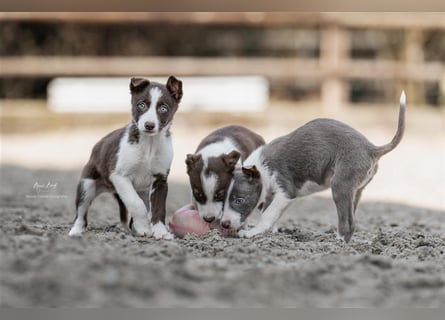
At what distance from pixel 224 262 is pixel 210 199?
772 mm

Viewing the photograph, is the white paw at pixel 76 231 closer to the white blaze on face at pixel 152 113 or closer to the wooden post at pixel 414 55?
the white blaze on face at pixel 152 113

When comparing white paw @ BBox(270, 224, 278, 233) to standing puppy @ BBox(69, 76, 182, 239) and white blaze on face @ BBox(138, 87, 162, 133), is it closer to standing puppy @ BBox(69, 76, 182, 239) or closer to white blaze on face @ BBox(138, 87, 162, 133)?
standing puppy @ BBox(69, 76, 182, 239)

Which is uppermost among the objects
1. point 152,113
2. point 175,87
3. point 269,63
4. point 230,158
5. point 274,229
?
point 269,63

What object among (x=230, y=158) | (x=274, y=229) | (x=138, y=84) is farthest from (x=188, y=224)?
(x=138, y=84)

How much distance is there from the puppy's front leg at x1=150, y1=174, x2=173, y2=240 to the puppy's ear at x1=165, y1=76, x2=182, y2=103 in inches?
18.5

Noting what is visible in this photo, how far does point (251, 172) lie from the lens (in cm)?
495

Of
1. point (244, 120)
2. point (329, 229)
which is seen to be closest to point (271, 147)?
point (329, 229)

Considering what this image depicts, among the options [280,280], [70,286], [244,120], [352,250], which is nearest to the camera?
[70,286]

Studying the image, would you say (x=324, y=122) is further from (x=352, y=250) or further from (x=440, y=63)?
(x=440, y=63)

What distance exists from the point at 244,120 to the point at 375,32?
9.93 ft

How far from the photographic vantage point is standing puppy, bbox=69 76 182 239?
4719mm

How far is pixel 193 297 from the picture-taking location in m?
3.56

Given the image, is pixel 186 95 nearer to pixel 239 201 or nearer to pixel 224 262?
pixel 239 201

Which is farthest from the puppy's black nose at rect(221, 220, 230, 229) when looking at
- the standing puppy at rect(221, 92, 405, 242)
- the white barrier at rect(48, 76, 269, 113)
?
the white barrier at rect(48, 76, 269, 113)
